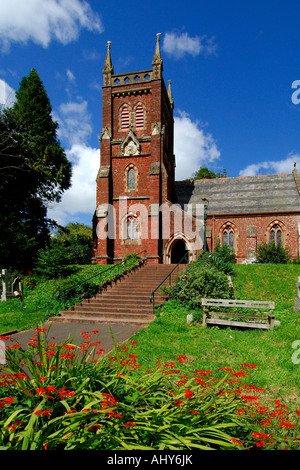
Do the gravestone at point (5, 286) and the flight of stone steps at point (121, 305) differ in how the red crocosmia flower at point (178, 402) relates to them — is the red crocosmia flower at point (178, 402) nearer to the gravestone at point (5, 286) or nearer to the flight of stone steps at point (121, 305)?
the flight of stone steps at point (121, 305)

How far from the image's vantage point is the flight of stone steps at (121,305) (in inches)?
447

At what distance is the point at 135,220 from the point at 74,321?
14.5m

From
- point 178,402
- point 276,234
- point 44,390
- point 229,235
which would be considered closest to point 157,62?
point 229,235

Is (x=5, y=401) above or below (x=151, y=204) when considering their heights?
below

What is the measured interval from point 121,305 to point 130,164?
1578 centimetres

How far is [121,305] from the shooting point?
42.1ft

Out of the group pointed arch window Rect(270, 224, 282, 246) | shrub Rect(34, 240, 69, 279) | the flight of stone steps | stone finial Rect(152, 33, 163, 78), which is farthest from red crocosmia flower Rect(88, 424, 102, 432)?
stone finial Rect(152, 33, 163, 78)

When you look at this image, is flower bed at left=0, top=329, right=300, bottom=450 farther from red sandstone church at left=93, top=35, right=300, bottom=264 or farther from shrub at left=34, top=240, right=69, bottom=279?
red sandstone church at left=93, top=35, right=300, bottom=264

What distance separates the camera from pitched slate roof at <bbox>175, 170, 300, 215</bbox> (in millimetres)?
27344

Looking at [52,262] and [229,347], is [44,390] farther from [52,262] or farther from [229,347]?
[52,262]

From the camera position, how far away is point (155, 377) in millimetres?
3318
